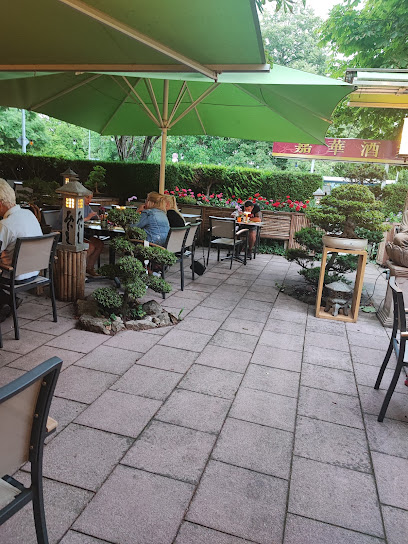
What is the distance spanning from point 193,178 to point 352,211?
5833 mm

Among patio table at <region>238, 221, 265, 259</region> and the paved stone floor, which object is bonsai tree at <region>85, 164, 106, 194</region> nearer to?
patio table at <region>238, 221, 265, 259</region>

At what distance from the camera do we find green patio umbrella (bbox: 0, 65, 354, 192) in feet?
16.3

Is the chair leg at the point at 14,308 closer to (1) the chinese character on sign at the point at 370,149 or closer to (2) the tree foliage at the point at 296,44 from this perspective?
(1) the chinese character on sign at the point at 370,149

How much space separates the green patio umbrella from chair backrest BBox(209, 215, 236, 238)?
4.22ft

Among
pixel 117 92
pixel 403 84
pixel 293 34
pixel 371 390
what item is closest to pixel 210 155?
pixel 293 34

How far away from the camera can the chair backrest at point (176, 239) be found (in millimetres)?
4980

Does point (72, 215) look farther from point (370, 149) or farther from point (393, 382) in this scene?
point (370, 149)

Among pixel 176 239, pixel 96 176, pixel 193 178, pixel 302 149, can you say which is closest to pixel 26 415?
pixel 176 239

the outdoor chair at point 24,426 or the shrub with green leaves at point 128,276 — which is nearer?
the outdoor chair at point 24,426

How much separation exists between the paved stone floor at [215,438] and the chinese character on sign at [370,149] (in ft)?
26.9

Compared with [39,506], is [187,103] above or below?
above

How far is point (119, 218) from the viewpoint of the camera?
152 inches

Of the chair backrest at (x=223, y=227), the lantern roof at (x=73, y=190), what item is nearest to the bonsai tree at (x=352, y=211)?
the chair backrest at (x=223, y=227)

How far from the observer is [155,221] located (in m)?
5.00
